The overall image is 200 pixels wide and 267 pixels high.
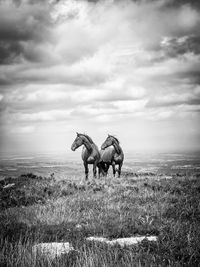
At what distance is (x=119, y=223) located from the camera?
264 inches

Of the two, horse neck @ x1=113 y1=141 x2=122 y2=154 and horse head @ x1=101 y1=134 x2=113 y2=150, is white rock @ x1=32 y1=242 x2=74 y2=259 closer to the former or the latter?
horse head @ x1=101 y1=134 x2=113 y2=150

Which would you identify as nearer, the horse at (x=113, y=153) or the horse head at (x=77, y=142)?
the horse head at (x=77, y=142)

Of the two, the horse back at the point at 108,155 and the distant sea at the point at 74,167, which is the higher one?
the horse back at the point at 108,155

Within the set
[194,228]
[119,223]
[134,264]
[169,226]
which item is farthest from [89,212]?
[134,264]

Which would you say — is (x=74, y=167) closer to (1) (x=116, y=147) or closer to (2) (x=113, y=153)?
(2) (x=113, y=153)

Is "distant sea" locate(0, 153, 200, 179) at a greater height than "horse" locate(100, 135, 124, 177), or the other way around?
"horse" locate(100, 135, 124, 177)

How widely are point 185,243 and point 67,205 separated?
479cm

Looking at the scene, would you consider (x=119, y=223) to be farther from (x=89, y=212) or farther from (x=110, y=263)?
(x=110, y=263)

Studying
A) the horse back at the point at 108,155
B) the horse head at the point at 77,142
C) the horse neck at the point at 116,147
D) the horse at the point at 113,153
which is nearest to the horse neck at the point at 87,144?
the horse head at the point at 77,142

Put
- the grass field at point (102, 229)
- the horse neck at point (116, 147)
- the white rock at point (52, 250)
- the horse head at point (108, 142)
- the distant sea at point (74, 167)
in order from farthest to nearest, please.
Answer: the distant sea at point (74, 167), the horse neck at point (116, 147), the horse head at point (108, 142), the white rock at point (52, 250), the grass field at point (102, 229)

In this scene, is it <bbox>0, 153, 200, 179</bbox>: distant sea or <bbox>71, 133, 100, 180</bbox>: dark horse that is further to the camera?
<bbox>0, 153, 200, 179</bbox>: distant sea

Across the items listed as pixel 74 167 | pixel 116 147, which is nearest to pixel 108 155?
pixel 116 147

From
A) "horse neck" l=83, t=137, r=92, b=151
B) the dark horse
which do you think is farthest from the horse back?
"horse neck" l=83, t=137, r=92, b=151

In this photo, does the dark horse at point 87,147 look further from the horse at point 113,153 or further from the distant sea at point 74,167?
the distant sea at point 74,167
